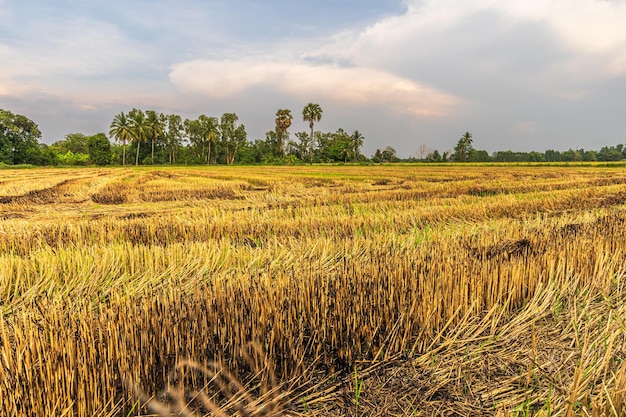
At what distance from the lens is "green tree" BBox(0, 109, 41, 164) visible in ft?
201

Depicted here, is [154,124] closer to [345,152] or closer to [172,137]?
[172,137]

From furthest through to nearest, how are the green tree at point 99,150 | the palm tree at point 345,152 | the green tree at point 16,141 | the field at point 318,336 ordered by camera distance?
1. the palm tree at point 345,152
2. the green tree at point 99,150
3. the green tree at point 16,141
4. the field at point 318,336

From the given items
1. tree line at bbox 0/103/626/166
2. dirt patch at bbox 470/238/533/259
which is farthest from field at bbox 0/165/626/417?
tree line at bbox 0/103/626/166

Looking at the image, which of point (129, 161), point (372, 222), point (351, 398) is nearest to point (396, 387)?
point (351, 398)

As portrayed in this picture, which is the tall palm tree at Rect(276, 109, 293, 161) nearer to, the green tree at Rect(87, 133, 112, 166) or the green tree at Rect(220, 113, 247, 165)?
the green tree at Rect(220, 113, 247, 165)

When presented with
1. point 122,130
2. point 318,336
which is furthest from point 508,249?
point 122,130

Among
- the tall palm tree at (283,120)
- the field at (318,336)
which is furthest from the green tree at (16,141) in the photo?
the field at (318,336)

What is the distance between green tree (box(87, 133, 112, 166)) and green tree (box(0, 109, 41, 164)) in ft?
28.1

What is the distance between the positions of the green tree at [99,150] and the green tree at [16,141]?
8.56 meters

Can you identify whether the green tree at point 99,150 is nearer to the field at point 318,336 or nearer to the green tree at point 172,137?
the green tree at point 172,137

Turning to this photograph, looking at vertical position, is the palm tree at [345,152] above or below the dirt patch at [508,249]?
above

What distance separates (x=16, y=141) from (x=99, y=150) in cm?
1276

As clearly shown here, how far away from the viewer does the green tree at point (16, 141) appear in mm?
61188

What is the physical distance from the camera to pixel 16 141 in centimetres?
6366
